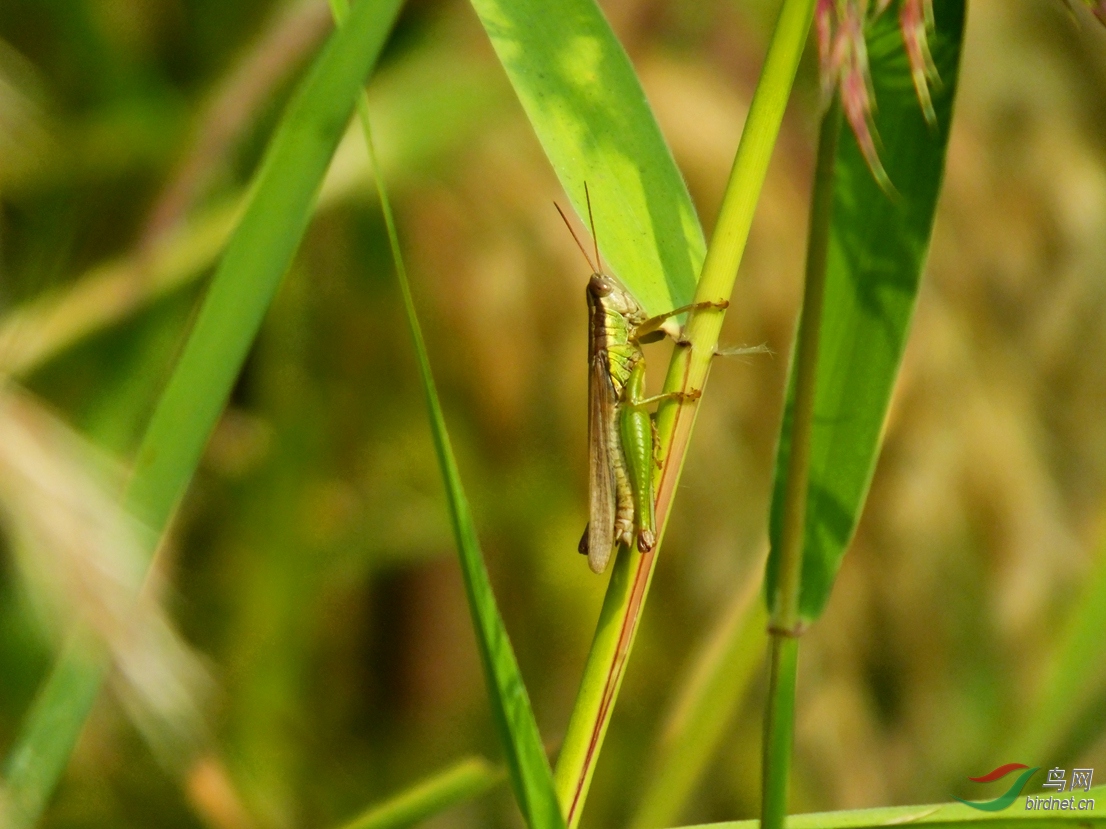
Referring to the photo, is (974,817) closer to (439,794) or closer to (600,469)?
(439,794)

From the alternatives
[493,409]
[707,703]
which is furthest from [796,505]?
[493,409]

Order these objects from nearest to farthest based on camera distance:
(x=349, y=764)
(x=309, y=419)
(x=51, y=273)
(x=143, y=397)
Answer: (x=51, y=273) → (x=143, y=397) → (x=309, y=419) → (x=349, y=764)

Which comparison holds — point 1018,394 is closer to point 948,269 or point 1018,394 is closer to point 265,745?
point 948,269

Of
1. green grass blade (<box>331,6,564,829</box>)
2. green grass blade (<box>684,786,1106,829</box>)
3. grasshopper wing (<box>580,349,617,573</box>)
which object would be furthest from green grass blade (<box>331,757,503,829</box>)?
grasshopper wing (<box>580,349,617,573</box>)

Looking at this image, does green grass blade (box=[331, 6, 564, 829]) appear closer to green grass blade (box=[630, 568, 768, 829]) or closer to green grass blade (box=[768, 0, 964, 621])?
green grass blade (box=[768, 0, 964, 621])

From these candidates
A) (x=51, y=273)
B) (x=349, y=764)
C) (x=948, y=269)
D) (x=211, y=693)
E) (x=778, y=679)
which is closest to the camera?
(x=778, y=679)

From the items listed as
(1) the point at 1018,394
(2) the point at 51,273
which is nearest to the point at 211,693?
(2) the point at 51,273

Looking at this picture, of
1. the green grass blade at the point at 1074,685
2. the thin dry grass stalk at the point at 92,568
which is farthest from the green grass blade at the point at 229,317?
the green grass blade at the point at 1074,685
